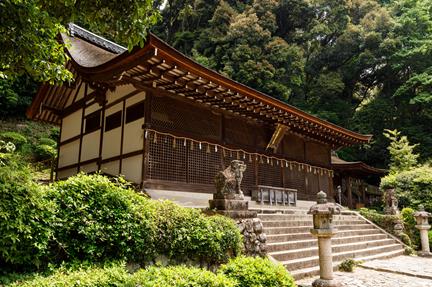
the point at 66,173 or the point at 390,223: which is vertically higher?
the point at 66,173

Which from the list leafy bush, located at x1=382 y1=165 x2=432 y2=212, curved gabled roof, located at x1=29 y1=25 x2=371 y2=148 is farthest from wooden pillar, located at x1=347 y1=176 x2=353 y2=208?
curved gabled roof, located at x1=29 y1=25 x2=371 y2=148

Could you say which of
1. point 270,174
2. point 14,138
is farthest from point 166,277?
point 14,138

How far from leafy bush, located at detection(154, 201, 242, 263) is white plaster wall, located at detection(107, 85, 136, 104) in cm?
583

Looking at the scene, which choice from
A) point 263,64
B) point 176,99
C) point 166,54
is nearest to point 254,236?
point 166,54

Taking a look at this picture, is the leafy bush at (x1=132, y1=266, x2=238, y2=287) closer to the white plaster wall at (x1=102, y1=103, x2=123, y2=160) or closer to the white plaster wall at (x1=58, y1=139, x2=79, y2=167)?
the white plaster wall at (x1=102, y1=103, x2=123, y2=160)

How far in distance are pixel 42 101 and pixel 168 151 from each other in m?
7.84

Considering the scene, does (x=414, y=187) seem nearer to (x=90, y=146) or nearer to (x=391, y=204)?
(x=391, y=204)

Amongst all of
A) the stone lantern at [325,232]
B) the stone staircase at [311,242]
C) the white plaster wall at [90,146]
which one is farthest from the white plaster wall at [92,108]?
the stone lantern at [325,232]

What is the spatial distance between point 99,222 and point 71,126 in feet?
34.7

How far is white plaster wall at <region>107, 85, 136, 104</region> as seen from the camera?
10.6 meters

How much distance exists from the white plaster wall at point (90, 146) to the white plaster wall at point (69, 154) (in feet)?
2.34

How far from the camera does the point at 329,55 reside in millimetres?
32938

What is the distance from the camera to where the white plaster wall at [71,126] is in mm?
13375

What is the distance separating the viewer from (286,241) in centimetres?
875
